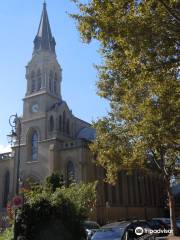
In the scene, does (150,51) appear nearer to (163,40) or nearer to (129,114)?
(163,40)

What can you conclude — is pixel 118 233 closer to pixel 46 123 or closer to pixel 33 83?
pixel 46 123

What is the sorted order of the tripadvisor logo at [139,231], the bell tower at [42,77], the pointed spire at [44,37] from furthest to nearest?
the pointed spire at [44,37] → the bell tower at [42,77] → the tripadvisor logo at [139,231]

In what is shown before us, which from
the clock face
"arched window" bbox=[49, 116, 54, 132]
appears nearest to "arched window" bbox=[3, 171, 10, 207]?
"arched window" bbox=[49, 116, 54, 132]

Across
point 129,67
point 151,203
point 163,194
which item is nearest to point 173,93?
point 129,67

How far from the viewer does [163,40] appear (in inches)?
445

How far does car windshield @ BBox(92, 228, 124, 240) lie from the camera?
13.2 m

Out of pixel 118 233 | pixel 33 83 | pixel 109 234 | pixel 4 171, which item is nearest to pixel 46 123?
pixel 33 83

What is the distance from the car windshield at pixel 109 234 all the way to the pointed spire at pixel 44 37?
45696 millimetres

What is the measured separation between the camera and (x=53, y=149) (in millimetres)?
45875

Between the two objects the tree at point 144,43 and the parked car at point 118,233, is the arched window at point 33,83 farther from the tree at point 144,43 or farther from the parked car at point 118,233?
the parked car at point 118,233

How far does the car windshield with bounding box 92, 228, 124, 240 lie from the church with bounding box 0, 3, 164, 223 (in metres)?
28.7

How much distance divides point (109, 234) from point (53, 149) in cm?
3285

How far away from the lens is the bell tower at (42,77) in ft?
169

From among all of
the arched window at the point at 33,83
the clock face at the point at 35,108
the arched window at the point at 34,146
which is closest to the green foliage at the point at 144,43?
the arched window at the point at 34,146
